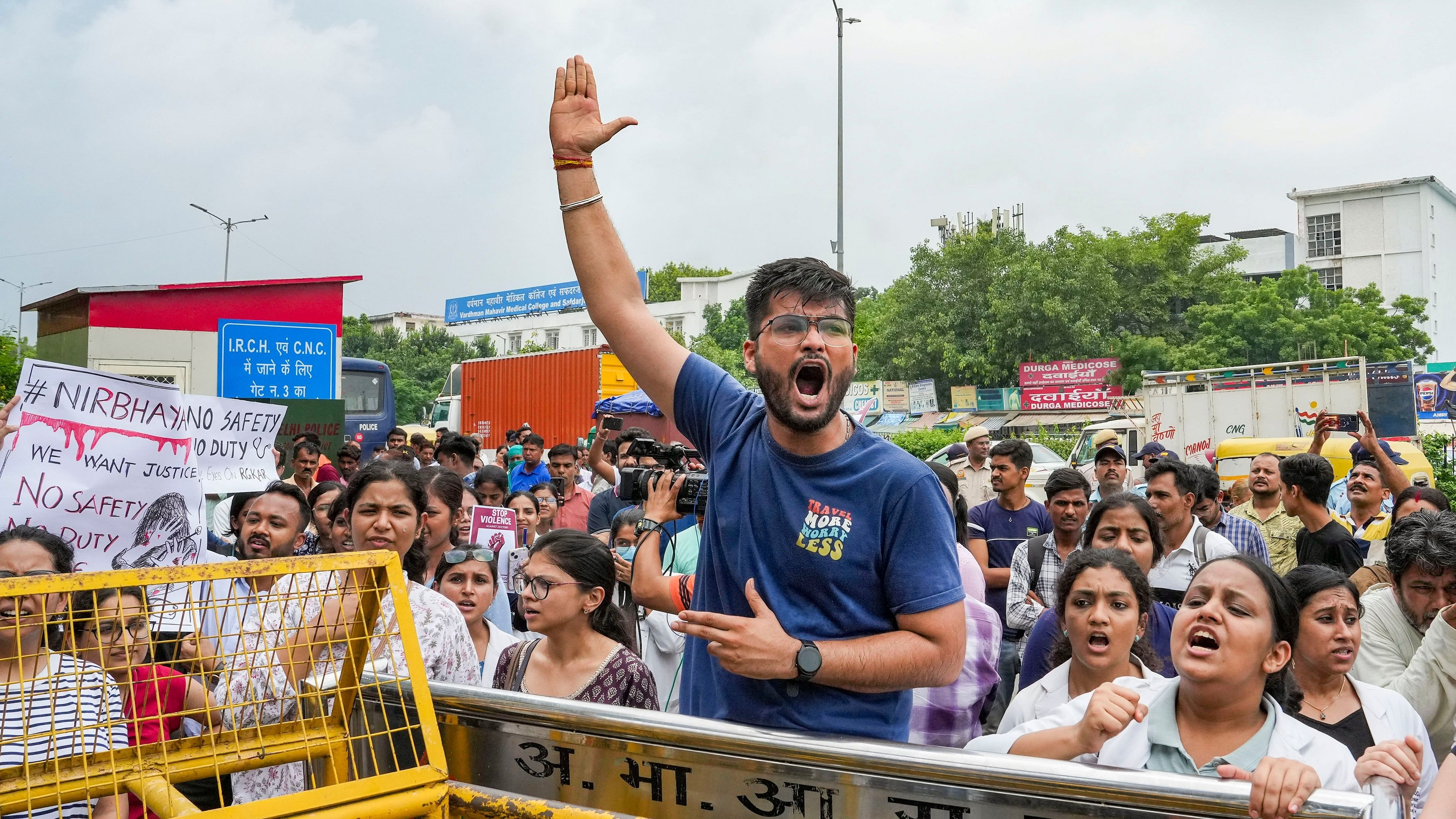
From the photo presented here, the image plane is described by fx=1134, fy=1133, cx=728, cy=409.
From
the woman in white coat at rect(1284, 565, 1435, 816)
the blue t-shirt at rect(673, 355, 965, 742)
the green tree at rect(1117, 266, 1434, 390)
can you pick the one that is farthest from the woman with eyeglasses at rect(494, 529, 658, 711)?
the green tree at rect(1117, 266, 1434, 390)

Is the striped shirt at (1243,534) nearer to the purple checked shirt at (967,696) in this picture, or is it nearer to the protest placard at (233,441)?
the purple checked shirt at (967,696)

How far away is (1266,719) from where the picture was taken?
268 cm

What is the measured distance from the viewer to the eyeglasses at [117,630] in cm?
273

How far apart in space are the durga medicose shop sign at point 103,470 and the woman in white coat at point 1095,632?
3.87m

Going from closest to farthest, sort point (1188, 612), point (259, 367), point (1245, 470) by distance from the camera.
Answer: point (1188, 612)
point (259, 367)
point (1245, 470)

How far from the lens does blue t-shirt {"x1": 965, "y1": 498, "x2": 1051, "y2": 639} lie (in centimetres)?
693

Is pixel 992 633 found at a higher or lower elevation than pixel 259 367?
lower

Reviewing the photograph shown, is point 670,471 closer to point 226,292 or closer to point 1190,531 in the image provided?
point 1190,531

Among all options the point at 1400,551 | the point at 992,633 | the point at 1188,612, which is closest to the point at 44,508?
the point at 992,633

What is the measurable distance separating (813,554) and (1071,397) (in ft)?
145

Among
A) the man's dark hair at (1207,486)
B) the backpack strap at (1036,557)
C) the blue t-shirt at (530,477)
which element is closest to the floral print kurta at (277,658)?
the backpack strap at (1036,557)

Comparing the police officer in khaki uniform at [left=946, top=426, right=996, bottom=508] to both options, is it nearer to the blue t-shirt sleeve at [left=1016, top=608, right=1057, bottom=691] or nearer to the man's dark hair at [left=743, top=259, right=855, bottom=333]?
the blue t-shirt sleeve at [left=1016, top=608, right=1057, bottom=691]

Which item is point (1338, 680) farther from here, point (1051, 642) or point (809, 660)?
point (809, 660)

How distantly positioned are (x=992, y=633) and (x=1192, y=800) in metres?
2.57
